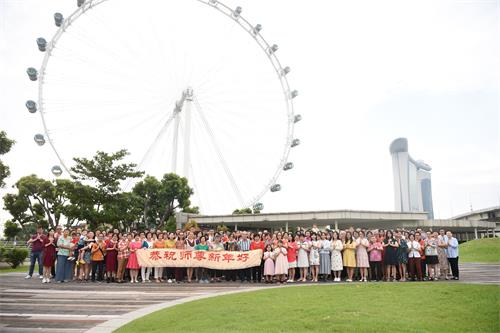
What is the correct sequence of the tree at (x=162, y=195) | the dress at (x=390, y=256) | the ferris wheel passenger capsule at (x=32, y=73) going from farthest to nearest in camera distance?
the tree at (x=162, y=195), the ferris wheel passenger capsule at (x=32, y=73), the dress at (x=390, y=256)

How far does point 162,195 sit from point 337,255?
114 ft

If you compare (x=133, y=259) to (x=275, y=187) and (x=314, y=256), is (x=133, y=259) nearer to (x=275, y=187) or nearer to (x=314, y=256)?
(x=314, y=256)

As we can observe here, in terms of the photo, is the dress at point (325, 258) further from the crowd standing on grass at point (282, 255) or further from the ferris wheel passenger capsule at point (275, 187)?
the ferris wheel passenger capsule at point (275, 187)

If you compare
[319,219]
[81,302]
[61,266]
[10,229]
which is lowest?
[81,302]

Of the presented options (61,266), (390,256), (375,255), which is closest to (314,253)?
(375,255)

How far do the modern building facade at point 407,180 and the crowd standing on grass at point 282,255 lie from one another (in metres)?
169

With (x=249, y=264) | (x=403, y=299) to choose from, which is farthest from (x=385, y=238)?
(x=403, y=299)

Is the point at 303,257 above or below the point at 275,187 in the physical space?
below

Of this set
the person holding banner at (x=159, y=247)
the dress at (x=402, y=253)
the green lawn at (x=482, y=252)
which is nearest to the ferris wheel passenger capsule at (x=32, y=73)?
the person holding banner at (x=159, y=247)

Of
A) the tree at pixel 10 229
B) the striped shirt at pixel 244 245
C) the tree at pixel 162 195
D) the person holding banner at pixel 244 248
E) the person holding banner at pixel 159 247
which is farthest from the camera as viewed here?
the tree at pixel 162 195

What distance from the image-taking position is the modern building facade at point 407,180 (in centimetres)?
17738

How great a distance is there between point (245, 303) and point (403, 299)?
132 inches

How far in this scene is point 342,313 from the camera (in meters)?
7.19

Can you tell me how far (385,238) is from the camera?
1465cm
